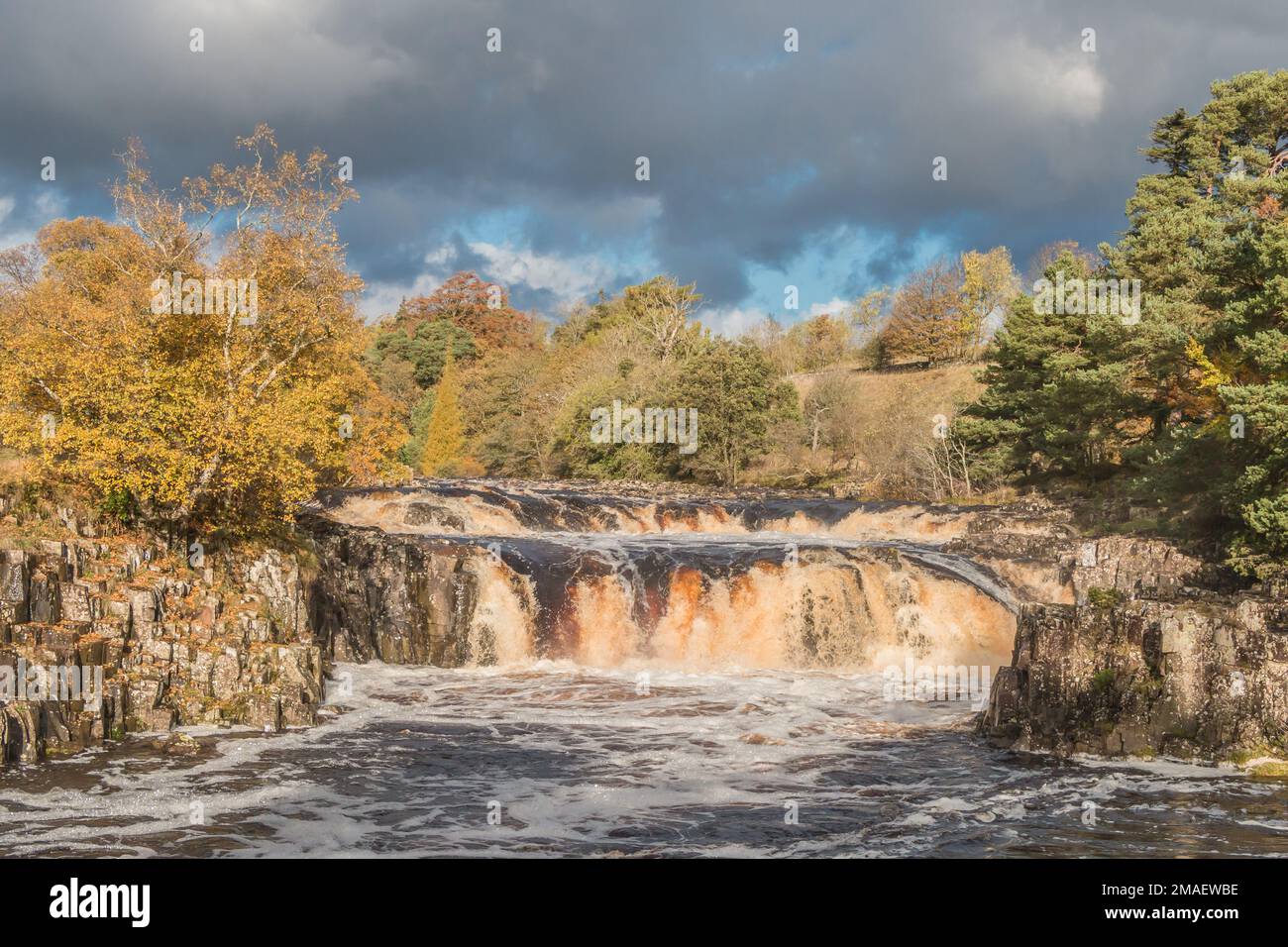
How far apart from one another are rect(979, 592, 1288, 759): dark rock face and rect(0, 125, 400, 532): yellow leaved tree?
44.4ft

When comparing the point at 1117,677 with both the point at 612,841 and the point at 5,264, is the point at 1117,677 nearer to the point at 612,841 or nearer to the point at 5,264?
the point at 612,841

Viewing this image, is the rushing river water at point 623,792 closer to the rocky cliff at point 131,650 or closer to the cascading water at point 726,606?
the rocky cliff at point 131,650

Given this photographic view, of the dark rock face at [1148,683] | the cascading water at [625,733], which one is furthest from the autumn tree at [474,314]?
the dark rock face at [1148,683]

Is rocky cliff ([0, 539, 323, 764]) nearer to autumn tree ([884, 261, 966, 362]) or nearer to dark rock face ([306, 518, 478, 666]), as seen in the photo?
dark rock face ([306, 518, 478, 666])

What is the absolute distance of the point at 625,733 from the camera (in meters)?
18.3

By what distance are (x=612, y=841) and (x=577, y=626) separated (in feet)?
39.3

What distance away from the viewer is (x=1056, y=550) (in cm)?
2933

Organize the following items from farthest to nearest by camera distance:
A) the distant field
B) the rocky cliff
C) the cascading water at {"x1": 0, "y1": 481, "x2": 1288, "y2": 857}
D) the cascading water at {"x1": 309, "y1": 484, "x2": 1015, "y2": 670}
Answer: the distant field < the cascading water at {"x1": 309, "y1": 484, "x2": 1015, "y2": 670} < the rocky cliff < the cascading water at {"x1": 0, "y1": 481, "x2": 1288, "y2": 857}

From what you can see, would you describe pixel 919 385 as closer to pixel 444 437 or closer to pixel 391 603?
pixel 444 437

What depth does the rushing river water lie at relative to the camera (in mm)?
12383

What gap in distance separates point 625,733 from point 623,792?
3.60 m

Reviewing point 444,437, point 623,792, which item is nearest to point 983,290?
point 444,437

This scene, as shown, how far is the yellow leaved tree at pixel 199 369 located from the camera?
1939cm

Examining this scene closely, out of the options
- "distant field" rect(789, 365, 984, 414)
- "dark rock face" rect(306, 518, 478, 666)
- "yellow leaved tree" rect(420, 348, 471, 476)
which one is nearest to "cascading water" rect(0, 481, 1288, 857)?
"dark rock face" rect(306, 518, 478, 666)
